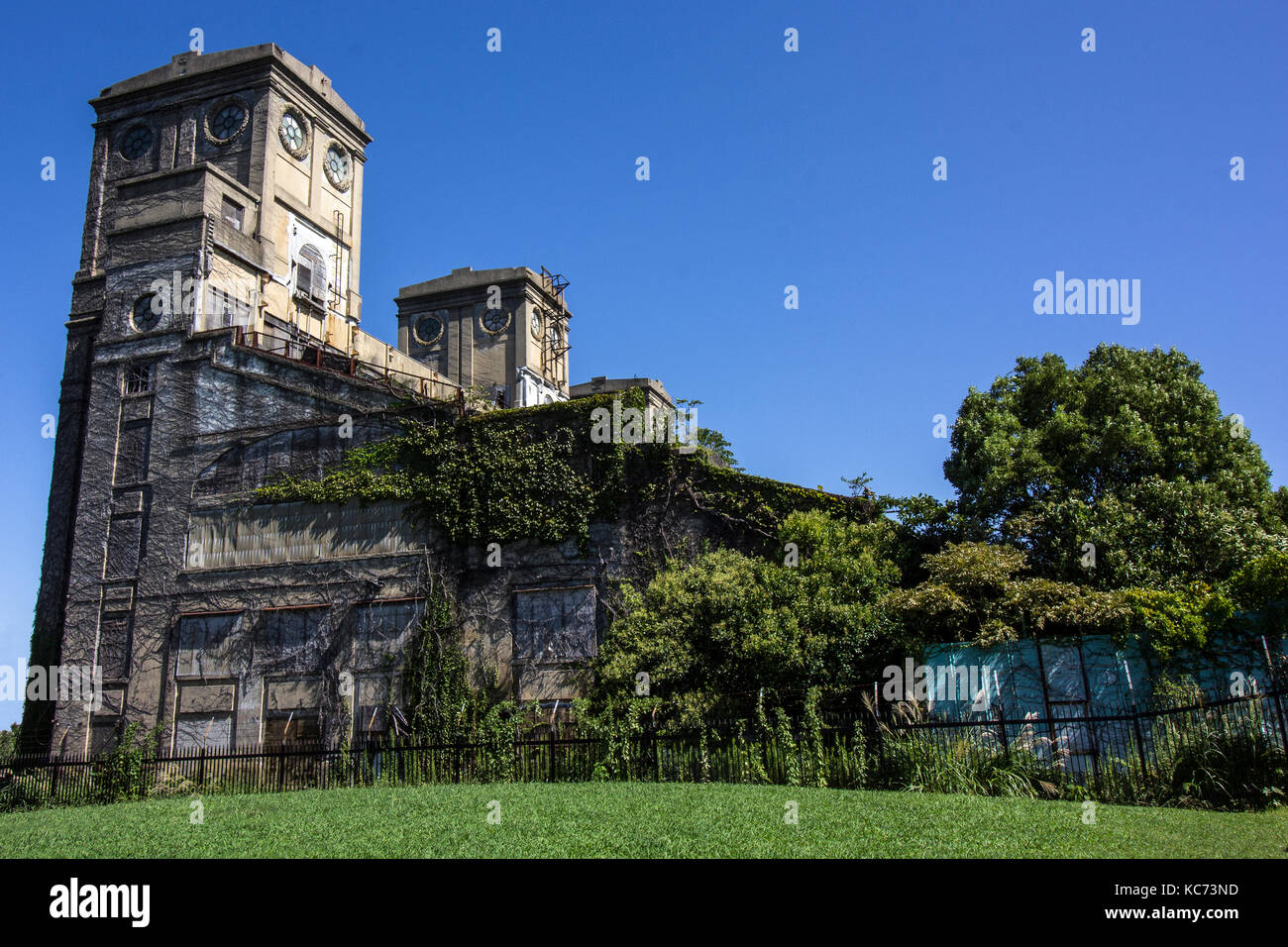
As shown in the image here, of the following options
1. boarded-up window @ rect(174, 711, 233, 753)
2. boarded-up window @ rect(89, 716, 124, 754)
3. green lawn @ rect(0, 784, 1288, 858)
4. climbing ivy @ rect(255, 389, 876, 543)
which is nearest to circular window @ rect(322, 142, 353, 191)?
climbing ivy @ rect(255, 389, 876, 543)

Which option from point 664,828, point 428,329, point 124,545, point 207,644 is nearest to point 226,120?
point 428,329

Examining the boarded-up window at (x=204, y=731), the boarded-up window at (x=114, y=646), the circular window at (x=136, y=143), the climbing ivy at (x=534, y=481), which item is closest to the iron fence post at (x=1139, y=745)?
the climbing ivy at (x=534, y=481)

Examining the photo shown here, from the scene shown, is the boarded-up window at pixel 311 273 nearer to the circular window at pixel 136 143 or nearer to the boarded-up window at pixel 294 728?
the circular window at pixel 136 143

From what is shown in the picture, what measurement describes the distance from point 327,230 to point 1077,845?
38027mm

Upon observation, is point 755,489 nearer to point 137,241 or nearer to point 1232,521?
point 1232,521

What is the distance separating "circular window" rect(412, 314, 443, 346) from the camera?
153 feet

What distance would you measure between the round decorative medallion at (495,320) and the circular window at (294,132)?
1096cm

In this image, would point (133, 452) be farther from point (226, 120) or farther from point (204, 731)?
point (226, 120)

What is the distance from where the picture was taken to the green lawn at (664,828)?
9578mm

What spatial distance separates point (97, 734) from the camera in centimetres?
2425

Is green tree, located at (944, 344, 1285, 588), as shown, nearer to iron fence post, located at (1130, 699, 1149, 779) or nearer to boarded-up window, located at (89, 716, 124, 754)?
iron fence post, located at (1130, 699, 1149, 779)

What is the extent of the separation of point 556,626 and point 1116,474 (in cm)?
1291

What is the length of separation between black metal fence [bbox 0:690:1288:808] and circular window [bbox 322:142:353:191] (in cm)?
2783

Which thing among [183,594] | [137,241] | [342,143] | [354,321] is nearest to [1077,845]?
[183,594]
